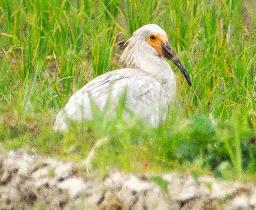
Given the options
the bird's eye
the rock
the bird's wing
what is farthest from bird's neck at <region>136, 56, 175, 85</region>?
the rock

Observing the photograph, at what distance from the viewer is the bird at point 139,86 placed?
621 cm

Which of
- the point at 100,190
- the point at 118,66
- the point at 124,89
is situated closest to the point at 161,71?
the point at 118,66

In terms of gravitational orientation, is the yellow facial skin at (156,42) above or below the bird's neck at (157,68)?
above

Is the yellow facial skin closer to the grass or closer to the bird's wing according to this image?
the grass

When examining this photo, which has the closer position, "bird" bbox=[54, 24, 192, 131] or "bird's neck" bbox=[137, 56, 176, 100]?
"bird" bbox=[54, 24, 192, 131]

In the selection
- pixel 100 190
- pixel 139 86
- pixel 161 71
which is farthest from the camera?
pixel 161 71

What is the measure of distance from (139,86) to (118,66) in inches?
Answer: 68.0

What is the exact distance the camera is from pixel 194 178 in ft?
15.7

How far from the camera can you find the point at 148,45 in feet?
27.5

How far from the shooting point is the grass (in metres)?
5.17

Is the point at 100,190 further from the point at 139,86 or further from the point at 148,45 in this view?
the point at 148,45

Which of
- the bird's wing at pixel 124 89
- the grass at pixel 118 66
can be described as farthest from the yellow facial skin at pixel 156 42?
the bird's wing at pixel 124 89

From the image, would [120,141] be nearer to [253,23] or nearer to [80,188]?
[80,188]

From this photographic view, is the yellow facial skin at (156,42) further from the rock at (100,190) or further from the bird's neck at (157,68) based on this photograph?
the rock at (100,190)
